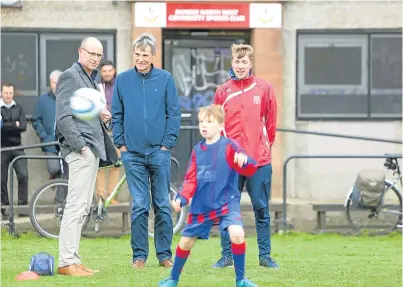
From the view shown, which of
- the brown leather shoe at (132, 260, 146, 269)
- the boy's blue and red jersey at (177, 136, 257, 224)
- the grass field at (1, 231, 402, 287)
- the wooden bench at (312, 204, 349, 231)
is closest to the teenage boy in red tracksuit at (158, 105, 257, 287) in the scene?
the boy's blue and red jersey at (177, 136, 257, 224)

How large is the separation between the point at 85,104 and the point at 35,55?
347 inches

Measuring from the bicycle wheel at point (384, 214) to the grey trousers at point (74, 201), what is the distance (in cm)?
724

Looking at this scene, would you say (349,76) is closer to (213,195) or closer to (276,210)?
(276,210)

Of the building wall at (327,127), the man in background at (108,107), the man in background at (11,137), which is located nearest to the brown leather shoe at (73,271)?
the man in background at (108,107)

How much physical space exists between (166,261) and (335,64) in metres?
9.03

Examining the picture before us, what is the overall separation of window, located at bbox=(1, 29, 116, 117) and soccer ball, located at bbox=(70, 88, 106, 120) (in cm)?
846

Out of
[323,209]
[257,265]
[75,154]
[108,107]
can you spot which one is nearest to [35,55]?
[108,107]

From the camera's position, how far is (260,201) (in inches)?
476

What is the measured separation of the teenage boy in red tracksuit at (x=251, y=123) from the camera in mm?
11922

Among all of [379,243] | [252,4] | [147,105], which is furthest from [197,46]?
[147,105]

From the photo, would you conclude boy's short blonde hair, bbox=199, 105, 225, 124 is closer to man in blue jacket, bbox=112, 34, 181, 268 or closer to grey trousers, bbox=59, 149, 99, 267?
grey trousers, bbox=59, 149, 99, 267

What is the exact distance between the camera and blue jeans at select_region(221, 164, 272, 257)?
39.5 feet

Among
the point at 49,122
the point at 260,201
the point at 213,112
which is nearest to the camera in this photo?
the point at 213,112

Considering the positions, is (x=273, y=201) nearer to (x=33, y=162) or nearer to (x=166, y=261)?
(x=33, y=162)
